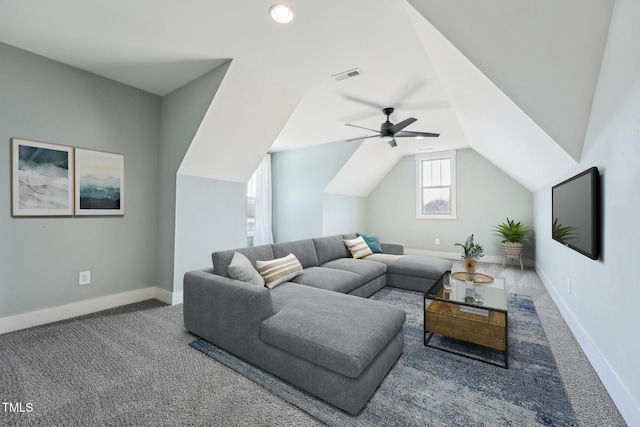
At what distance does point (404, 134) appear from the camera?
383 centimetres

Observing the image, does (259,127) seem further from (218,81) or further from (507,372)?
(507,372)

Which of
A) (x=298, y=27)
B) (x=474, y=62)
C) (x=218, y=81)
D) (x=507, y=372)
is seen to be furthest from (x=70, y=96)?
(x=507, y=372)

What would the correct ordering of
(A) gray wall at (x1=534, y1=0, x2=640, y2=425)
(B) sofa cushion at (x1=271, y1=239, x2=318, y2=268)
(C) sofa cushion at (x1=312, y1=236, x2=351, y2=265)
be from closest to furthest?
(A) gray wall at (x1=534, y1=0, x2=640, y2=425), (B) sofa cushion at (x1=271, y1=239, x2=318, y2=268), (C) sofa cushion at (x1=312, y1=236, x2=351, y2=265)

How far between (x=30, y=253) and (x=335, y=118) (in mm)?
3950

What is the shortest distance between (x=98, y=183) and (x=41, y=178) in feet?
1.48

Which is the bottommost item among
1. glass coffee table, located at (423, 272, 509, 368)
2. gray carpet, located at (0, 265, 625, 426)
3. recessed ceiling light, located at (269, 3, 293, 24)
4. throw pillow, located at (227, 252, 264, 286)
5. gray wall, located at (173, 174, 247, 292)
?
gray carpet, located at (0, 265, 625, 426)

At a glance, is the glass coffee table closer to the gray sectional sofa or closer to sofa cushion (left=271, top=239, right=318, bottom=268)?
the gray sectional sofa

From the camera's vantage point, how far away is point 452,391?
1676mm

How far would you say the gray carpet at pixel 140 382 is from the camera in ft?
4.82

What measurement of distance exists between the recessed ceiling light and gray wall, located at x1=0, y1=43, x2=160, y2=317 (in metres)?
2.35

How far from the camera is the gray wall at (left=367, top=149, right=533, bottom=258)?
5.69 meters

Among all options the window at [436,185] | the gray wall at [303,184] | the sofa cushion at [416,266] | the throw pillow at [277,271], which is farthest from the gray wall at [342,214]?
the throw pillow at [277,271]

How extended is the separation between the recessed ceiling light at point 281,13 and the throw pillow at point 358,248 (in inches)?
119

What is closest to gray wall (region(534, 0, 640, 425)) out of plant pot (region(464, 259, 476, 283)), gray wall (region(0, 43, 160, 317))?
plant pot (region(464, 259, 476, 283))
